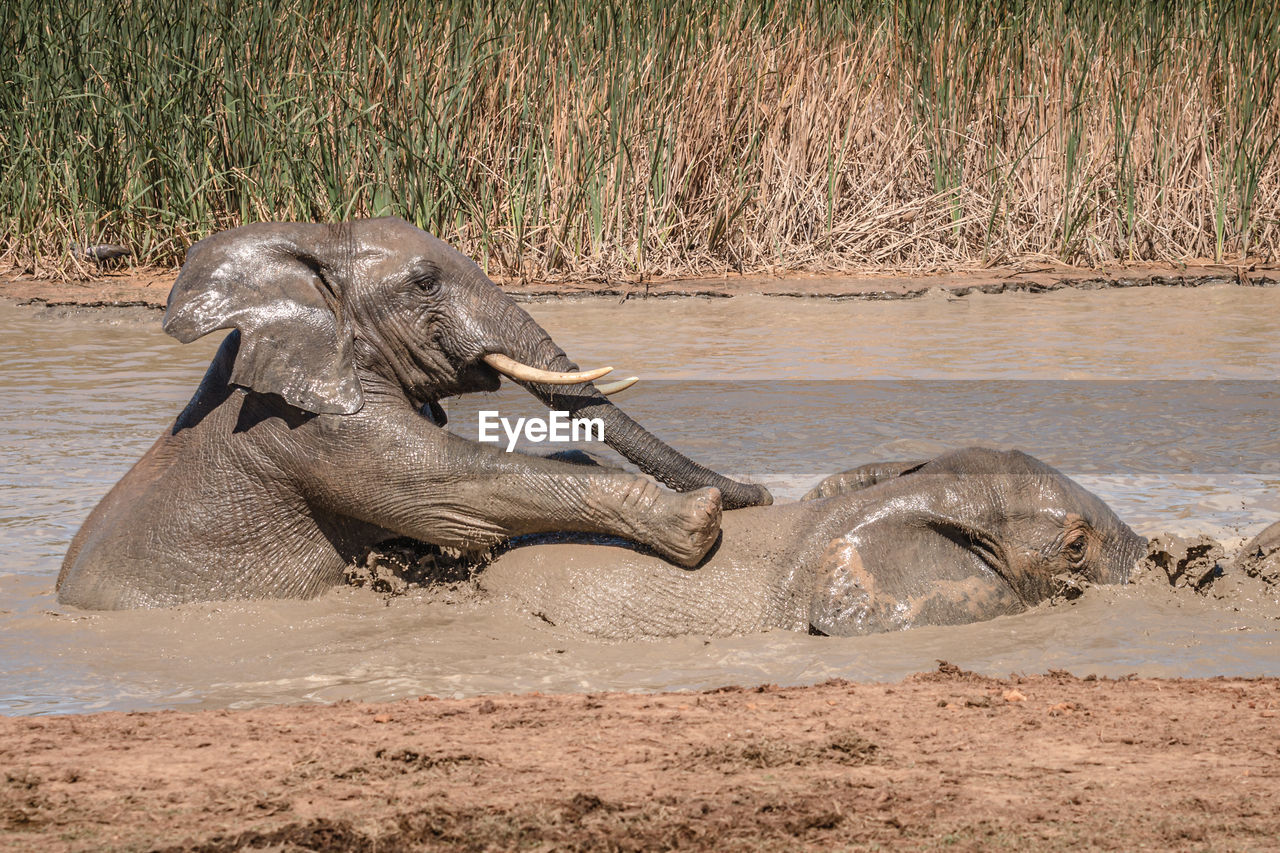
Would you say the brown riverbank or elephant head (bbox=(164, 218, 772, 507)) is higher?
elephant head (bbox=(164, 218, 772, 507))

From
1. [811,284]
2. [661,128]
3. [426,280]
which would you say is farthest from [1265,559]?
[661,128]

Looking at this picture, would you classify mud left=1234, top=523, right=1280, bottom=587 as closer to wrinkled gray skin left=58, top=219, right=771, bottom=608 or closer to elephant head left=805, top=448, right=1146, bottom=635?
elephant head left=805, top=448, right=1146, bottom=635

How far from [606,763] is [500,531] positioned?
1.48m

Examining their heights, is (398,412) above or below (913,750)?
above

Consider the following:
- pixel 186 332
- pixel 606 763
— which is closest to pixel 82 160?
pixel 186 332

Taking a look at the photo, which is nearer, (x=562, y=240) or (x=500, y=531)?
(x=500, y=531)

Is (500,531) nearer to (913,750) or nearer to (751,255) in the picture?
(913,750)

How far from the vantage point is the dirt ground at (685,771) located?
3.24 metres

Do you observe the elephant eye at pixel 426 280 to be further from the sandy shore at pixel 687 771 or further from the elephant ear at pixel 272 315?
the sandy shore at pixel 687 771

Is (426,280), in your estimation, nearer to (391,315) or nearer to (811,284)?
(391,315)

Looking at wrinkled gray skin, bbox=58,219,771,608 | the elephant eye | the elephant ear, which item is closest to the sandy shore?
wrinkled gray skin, bbox=58,219,771,608

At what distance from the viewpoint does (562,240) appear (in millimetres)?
13117

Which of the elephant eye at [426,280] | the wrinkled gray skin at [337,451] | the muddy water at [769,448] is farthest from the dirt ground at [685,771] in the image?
the elephant eye at [426,280]

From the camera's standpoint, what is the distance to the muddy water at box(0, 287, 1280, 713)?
16.1 ft
